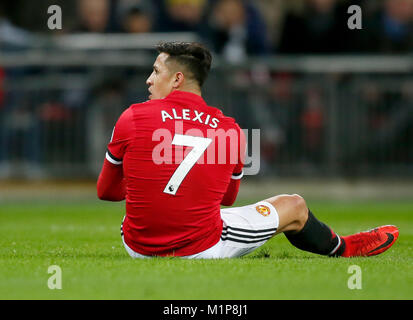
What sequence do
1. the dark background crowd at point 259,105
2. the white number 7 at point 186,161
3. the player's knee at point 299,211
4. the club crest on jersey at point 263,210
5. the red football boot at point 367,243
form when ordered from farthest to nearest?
1. the dark background crowd at point 259,105
2. the red football boot at point 367,243
3. the player's knee at point 299,211
4. the club crest on jersey at point 263,210
5. the white number 7 at point 186,161

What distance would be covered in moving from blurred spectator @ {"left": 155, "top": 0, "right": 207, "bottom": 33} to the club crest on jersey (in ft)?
32.6

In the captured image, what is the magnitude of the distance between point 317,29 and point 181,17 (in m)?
2.53

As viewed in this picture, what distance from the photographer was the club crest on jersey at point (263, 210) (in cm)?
711

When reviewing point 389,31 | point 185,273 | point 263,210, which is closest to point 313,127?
point 389,31

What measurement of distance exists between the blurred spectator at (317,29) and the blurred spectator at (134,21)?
8.00 ft

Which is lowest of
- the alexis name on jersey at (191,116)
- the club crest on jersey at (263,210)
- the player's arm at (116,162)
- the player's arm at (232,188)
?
the club crest on jersey at (263,210)

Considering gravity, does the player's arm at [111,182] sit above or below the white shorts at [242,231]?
above

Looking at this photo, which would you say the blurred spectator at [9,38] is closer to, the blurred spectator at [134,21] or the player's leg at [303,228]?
the blurred spectator at [134,21]

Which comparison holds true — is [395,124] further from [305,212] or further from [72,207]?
[305,212]

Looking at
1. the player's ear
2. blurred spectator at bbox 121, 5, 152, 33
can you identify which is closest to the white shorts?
the player's ear

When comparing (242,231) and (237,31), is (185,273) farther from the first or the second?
(237,31)

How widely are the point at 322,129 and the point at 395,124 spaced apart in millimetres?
1214

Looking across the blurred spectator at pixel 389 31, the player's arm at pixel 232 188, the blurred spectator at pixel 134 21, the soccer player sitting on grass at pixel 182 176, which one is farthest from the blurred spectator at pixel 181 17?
the soccer player sitting on grass at pixel 182 176
